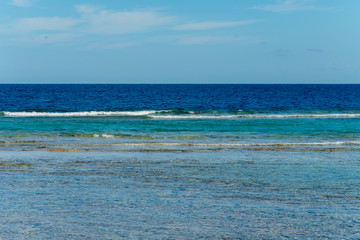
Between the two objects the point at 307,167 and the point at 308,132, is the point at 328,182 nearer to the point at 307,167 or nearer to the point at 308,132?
the point at 307,167

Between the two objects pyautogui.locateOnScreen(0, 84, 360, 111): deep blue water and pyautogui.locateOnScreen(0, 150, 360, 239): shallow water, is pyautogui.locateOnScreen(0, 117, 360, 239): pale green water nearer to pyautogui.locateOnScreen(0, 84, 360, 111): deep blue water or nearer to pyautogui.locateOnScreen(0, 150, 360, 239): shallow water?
pyautogui.locateOnScreen(0, 150, 360, 239): shallow water

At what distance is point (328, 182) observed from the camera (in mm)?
11398

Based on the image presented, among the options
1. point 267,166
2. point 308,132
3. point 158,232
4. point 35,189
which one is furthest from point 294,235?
point 308,132

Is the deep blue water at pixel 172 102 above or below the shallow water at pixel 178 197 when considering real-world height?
above

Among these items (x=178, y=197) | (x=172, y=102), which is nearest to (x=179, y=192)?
(x=178, y=197)

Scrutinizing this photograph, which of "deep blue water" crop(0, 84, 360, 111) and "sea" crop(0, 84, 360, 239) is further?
"deep blue water" crop(0, 84, 360, 111)

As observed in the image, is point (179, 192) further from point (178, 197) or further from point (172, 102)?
point (172, 102)

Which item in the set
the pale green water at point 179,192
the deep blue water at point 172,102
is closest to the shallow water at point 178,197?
the pale green water at point 179,192

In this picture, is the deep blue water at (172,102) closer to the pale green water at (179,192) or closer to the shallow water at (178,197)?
the pale green water at (179,192)

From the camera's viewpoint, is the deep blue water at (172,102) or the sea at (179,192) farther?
the deep blue water at (172,102)

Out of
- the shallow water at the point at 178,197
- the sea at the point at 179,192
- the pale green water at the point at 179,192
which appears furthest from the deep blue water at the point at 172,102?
the shallow water at the point at 178,197

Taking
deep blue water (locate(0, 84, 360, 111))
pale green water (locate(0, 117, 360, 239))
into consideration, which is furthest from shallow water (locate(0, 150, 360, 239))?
deep blue water (locate(0, 84, 360, 111))

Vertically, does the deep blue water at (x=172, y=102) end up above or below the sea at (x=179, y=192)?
above

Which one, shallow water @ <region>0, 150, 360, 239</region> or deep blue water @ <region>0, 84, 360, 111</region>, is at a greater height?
deep blue water @ <region>0, 84, 360, 111</region>
